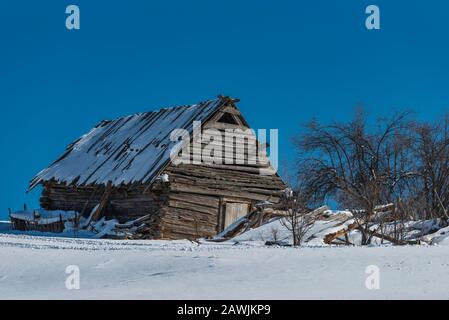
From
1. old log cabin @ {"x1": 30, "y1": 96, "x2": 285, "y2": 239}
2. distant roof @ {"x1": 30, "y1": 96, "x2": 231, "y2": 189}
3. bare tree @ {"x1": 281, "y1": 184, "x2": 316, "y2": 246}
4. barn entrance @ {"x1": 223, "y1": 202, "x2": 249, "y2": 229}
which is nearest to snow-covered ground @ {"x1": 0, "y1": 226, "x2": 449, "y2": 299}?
bare tree @ {"x1": 281, "y1": 184, "x2": 316, "y2": 246}

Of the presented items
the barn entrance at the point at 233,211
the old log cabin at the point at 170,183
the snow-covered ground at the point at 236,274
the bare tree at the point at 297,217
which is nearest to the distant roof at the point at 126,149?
the old log cabin at the point at 170,183

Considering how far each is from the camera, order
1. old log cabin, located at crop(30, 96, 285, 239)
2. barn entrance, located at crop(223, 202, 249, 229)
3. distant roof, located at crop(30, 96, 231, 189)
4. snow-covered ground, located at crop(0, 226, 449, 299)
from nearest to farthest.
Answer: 1. snow-covered ground, located at crop(0, 226, 449, 299)
2. old log cabin, located at crop(30, 96, 285, 239)
3. distant roof, located at crop(30, 96, 231, 189)
4. barn entrance, located at crop(223, 202, 249, 229)

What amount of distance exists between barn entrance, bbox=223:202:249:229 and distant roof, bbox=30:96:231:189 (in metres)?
3.18

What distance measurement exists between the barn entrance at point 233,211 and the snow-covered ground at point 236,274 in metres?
13.2

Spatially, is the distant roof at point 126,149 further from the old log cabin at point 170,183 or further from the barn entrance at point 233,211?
the barn entrance at point 233,211

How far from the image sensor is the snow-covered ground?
9.27 meters

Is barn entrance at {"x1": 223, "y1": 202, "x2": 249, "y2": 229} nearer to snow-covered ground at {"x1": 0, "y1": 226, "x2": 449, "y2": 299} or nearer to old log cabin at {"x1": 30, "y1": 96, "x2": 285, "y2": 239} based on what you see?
old log cabin at {"x1": 30, "y1": 96, "x2": 285, "y2": 239}

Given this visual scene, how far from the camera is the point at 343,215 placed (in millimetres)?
21031

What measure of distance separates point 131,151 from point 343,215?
11.7m

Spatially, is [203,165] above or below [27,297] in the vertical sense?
above

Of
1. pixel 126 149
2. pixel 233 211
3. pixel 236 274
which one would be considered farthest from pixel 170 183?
pixel 236 274

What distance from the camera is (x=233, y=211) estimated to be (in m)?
28.1
